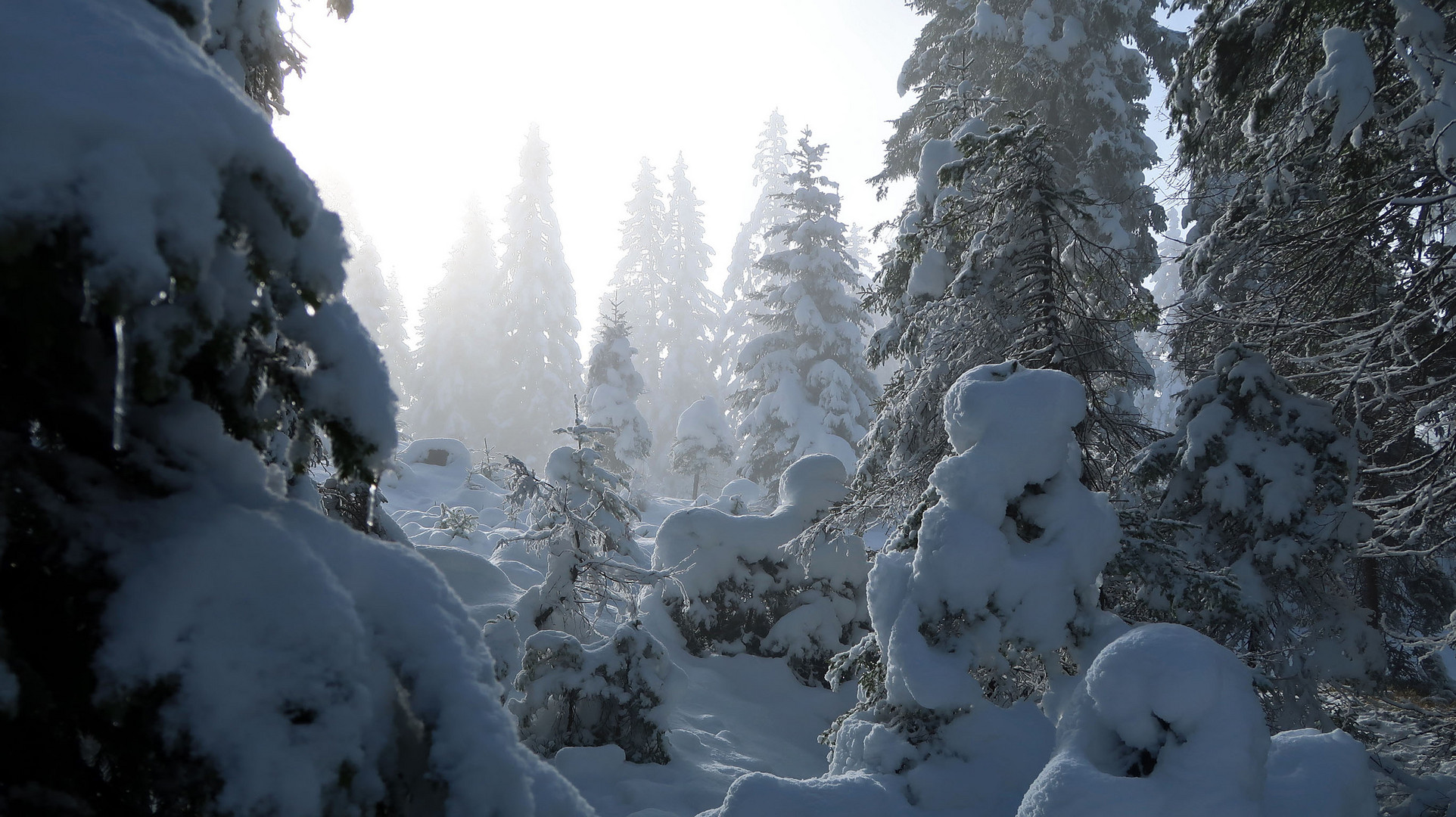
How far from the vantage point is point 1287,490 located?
19.5 feet

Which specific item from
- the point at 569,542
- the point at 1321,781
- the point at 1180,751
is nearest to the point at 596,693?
the point at 569,542

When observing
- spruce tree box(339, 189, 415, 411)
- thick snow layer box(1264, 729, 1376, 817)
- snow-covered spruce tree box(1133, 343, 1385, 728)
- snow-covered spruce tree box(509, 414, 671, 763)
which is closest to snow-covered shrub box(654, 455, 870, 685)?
snow-covered spruce tree box(509, 414, 671, 763)

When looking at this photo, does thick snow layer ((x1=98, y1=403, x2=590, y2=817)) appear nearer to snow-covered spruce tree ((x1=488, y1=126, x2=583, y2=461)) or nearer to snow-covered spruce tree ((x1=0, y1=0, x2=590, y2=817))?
snow-covered spruce tree ((x1=0, y1=0, x2=590, y2=817))

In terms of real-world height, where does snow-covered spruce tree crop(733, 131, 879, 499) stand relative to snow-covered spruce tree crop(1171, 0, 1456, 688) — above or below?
above

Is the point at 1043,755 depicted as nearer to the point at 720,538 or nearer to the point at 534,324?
the point at 720,538

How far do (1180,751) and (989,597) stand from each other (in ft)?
4.13

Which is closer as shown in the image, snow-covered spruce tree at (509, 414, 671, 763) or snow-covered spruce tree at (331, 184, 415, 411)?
snow-covered spruce tree at (509, 414, 671, 763)

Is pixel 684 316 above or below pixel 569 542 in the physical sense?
above

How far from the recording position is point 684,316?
44.5m

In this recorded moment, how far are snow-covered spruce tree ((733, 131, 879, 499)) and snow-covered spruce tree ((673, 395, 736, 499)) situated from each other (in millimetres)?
6090

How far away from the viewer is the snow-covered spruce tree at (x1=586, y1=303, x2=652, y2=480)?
30.4 meters

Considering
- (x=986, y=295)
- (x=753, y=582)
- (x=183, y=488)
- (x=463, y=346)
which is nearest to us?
(x=183, y=488)

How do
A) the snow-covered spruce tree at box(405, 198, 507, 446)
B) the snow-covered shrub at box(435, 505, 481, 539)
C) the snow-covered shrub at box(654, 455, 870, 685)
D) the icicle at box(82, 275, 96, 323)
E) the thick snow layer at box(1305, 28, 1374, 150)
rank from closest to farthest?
1. the icicle at box(82, 275, 96, 323)
2. the thick snow layer at box(1305, 28, 1374, 150)
3. the snow-covered shrub at box(654, 455, 870, 685)
4. the snow-covered shrub at box(435, 505, 481, 539)
5. the snow-covered spruce tree at box(405, 198, 507, 446)

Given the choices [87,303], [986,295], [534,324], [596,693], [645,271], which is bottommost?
[596,693]
